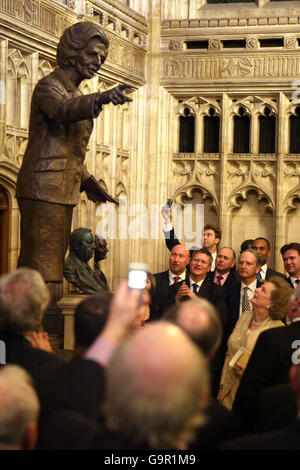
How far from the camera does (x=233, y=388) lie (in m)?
4.96

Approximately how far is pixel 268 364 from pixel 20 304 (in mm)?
1367

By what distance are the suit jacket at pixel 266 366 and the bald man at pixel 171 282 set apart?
216 cm

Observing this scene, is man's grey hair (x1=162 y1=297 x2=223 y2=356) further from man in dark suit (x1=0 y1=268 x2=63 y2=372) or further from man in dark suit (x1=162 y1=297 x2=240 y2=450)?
man in dark suit (x1=0 y1=268 x2=63 y2=372)

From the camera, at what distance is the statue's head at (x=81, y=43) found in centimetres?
518

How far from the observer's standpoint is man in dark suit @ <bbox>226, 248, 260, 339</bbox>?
20.1 ft

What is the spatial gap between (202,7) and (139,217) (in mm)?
3451

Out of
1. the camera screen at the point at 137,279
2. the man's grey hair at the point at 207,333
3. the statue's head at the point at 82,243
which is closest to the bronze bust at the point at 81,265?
the statue's head at the point at 82,243

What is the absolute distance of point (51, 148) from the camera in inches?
205

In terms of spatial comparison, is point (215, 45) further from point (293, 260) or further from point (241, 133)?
point (293, 260)

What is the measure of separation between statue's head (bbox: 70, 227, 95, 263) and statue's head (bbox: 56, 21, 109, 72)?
1804 millimetres

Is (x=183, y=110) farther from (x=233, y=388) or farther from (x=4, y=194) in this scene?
(x=233, y=388)

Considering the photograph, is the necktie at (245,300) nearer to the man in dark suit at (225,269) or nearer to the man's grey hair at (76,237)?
the man in dark suit at (225,269)

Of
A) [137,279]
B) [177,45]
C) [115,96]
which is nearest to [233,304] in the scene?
[115,96]

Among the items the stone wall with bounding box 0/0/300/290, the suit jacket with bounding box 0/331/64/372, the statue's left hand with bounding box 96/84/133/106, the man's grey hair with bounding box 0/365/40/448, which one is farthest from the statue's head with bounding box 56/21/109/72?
the stone wall with bounding box 0/0/300/290
